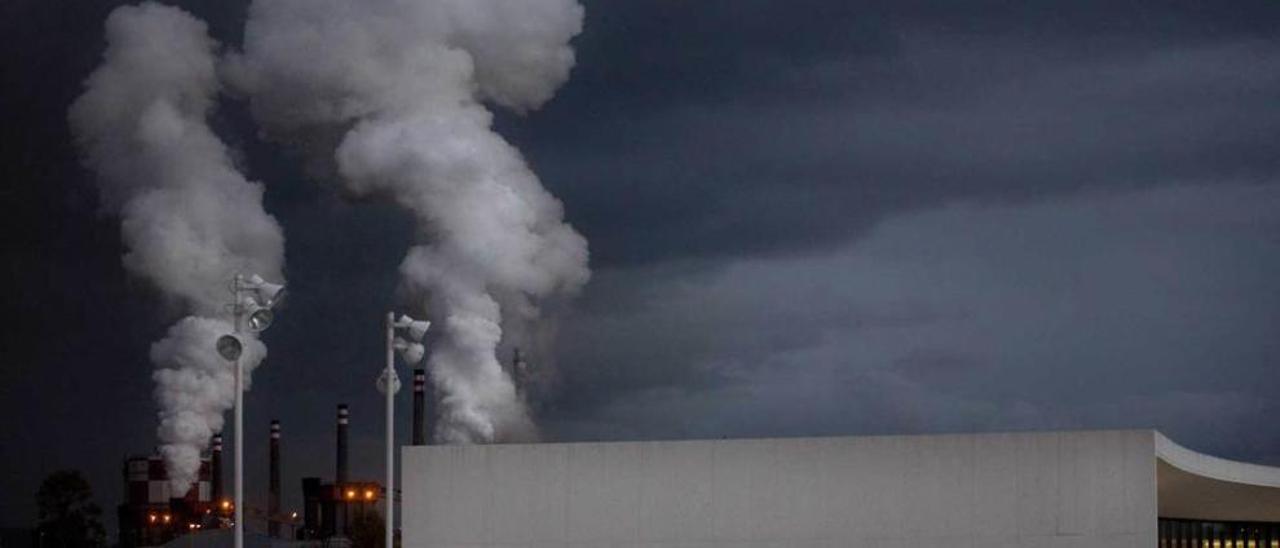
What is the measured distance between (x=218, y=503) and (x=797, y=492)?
9590 centimetres

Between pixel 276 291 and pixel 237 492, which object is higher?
pixel 276 291

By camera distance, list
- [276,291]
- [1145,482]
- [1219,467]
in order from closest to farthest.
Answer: [276,291]
[1145,482]
[1219,467]

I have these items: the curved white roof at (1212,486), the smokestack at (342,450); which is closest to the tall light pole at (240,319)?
the curved white roof at (1212,486)

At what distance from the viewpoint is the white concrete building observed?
132 feet

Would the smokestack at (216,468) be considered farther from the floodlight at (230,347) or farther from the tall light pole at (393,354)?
the floodlight at (230,347)

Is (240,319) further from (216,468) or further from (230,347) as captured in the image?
(216,468)

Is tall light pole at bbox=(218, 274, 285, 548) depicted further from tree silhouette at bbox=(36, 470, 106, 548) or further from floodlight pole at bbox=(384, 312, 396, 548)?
tree silhouette at bbox=(36, 470, 106, 548)

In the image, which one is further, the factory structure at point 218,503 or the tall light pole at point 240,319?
the factory structure at point 218,503

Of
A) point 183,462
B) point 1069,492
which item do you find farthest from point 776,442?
point 183,462

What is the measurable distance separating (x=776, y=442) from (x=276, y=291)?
530 inches

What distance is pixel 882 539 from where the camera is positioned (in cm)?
4056

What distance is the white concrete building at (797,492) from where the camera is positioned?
40.3 metres

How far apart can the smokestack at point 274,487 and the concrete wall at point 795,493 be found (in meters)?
92.9

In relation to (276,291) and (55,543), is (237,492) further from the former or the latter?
(55,543)
